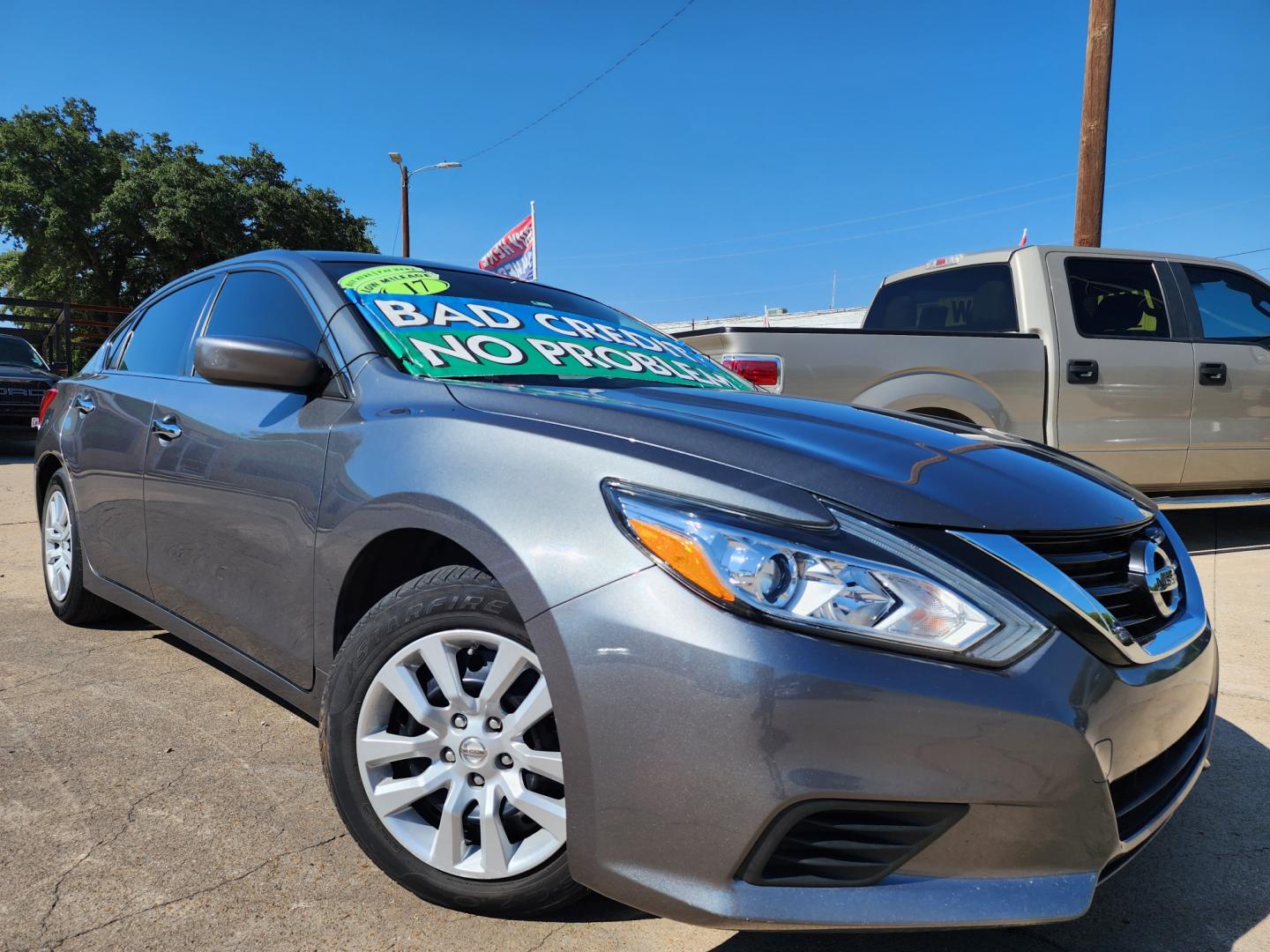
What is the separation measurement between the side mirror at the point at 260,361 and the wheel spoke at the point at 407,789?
103 centimetres

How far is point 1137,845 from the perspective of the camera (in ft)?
5.29

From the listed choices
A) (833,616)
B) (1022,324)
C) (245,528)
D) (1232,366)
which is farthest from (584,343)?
(1232,366)

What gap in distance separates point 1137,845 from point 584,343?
191 cm

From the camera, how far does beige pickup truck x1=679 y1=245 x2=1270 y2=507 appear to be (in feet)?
16.9

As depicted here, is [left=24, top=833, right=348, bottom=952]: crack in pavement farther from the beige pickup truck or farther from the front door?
the beige pickup truck

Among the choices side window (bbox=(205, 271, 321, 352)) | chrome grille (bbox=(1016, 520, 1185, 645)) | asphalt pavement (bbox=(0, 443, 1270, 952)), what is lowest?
asphalt pavement (bbox=(0, 443, 1270, 952))

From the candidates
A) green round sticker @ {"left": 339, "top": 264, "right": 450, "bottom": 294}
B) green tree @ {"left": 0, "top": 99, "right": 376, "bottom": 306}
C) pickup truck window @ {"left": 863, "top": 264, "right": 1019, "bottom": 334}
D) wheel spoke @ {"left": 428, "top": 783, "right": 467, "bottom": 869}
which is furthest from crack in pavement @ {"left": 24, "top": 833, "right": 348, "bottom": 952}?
green tree @ {"left": 0, "top": 99, "right": 376, "bottom": 306}

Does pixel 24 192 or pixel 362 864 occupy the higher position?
pixel 24 192

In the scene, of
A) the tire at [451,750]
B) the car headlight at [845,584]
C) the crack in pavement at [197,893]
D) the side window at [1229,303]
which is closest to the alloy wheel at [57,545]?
the crack in pavement at [197,893]

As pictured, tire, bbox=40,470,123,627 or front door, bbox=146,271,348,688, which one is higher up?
front door, bbox=146,271,348,688

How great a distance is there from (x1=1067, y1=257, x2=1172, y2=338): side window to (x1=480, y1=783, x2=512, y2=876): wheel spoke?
524 centimetres

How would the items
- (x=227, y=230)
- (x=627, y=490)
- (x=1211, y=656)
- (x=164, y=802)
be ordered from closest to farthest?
(x=627, y=490) → (x=1211, y=656) → (x=164, y=802) → (x=227, y=230)

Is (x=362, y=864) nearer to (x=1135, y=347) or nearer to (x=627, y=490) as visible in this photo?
(x=627, y=490)

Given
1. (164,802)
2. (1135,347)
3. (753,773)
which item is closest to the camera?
(753,773)
